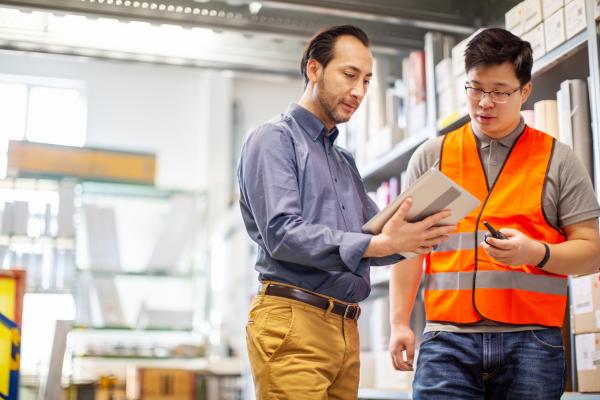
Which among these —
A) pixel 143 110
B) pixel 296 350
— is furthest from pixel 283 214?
pixel 143 110

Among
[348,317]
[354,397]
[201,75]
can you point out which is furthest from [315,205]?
[201,75]

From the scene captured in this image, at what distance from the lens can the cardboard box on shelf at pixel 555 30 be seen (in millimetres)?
2334

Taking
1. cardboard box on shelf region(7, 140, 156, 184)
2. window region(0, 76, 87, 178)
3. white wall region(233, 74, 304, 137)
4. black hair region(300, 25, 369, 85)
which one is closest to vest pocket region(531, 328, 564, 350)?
black hair region(300, 25, 369, 85)

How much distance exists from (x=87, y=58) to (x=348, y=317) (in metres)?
2.41

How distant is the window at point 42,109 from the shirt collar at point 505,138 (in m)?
7.68

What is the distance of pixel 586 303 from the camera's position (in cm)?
218

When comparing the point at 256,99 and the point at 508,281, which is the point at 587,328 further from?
the point at 256,99

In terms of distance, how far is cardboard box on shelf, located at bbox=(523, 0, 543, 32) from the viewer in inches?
97.9

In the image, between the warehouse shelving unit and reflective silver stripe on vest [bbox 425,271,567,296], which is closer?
reflective silver stripe on vest [bbox 425,271,567,296]

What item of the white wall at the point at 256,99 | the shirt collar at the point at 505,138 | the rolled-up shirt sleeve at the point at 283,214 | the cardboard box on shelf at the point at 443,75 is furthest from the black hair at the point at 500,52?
the white wall at the point at 256,99

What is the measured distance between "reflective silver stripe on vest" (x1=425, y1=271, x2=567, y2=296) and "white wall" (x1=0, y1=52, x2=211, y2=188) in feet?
23.3

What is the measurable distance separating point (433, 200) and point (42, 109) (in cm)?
830

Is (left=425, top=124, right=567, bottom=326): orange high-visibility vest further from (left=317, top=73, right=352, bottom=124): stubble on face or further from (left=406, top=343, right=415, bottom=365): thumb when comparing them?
(left=317, top=73, right=352, bottom=124): stubble on face

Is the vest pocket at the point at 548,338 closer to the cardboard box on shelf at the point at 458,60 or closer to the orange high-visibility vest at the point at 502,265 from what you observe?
the orange high-visibility vest at the point at 502,265
